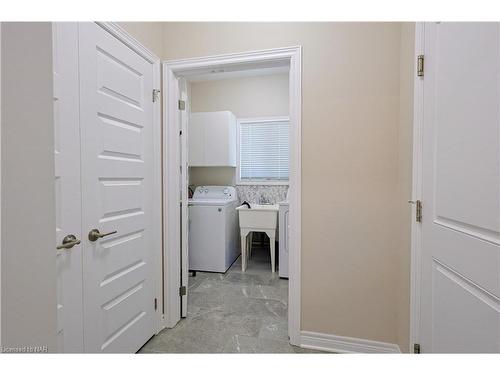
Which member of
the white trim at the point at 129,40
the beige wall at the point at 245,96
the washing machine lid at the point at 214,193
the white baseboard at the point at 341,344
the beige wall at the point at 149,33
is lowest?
the white baseboard at the point at 341,344

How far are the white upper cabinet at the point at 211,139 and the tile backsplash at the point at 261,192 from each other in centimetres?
48

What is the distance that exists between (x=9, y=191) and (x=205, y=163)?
10.1 ft

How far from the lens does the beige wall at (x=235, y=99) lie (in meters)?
3.55

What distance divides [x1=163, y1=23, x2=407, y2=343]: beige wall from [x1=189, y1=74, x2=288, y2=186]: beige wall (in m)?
1.91

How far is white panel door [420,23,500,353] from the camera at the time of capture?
752mm

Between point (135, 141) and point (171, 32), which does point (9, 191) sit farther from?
point (171, 32)

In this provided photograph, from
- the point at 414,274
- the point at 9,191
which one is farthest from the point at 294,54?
the point at 9,191

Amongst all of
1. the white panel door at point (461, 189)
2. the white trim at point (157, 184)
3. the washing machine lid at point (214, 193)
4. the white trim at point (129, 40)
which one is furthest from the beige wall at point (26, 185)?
the washing machine lid at point (214, 193)

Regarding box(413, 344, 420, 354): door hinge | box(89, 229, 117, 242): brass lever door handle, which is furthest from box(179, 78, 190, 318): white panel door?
box(413, 344, 420, 354): door hinge

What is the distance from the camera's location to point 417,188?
4.09 feet

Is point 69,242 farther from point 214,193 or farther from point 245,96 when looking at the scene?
point 245,96

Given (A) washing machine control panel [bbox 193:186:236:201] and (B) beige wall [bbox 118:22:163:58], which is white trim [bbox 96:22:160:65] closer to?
(B) beige wall [bbox 118:22:163:58]

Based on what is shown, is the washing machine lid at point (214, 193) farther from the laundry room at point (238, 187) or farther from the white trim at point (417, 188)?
the white trim at point (417, 188)
